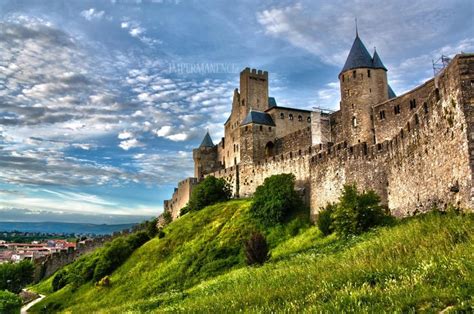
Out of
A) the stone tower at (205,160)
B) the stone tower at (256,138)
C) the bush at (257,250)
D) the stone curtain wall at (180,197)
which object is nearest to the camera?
the bush at (257,250)

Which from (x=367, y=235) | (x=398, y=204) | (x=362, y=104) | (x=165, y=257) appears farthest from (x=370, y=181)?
(x=165, y=257)

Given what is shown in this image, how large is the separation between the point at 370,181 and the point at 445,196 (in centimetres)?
989

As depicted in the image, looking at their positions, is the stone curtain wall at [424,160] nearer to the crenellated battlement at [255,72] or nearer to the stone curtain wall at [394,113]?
the stone curtain wall at [394,113]

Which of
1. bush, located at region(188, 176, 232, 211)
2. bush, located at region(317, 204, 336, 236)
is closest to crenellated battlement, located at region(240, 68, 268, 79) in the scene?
bush, located at region(188, 176, 232, 211)

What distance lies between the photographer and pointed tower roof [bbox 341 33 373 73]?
37.0 m

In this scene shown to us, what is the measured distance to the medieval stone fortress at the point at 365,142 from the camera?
14.8 metres

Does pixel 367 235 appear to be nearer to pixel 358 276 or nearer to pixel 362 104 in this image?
pixel 358 276

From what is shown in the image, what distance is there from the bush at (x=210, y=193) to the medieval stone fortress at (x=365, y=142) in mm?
2084

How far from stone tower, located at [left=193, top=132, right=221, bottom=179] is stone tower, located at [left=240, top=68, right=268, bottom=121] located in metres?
12.2

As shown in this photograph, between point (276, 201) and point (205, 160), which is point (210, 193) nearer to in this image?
point (276, 201)

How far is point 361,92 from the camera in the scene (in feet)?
119

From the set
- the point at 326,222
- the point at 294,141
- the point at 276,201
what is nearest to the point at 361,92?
the point at 276,201

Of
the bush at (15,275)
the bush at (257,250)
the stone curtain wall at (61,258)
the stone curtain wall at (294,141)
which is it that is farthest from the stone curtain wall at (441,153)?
the bush at (15,275)

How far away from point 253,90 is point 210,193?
65.2 feet
